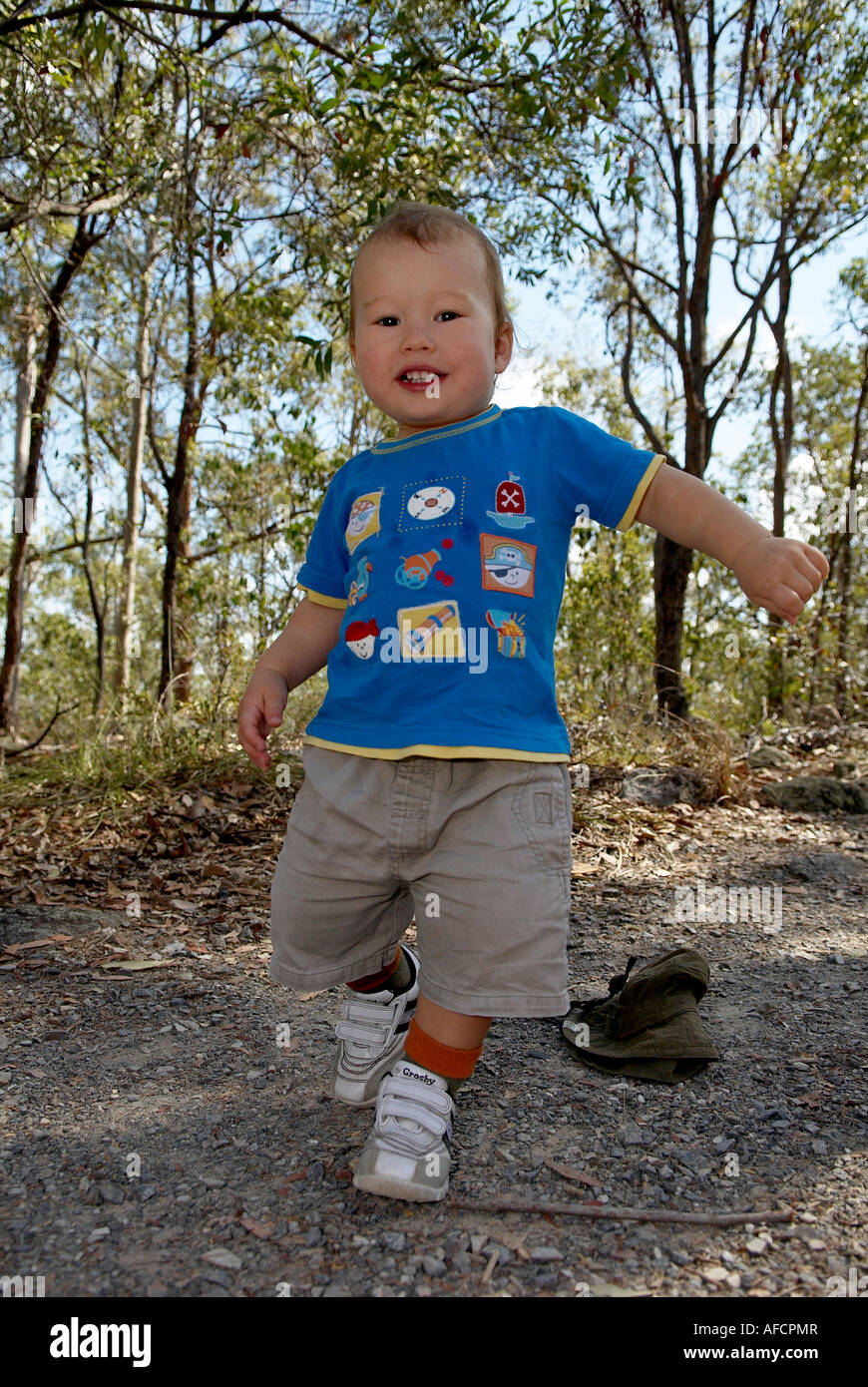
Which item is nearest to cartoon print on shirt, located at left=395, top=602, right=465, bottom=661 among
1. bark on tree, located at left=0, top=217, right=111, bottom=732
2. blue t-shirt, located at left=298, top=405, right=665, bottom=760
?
blue t-shirt, located at left=298, top=405, right=665, bottom=760

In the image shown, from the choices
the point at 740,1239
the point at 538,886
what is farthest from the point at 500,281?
the point at 740,1239

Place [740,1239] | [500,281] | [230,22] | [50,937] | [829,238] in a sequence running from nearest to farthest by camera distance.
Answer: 1. [740,1239]
2. [500,281]
3. [50,937]
4. [230,22]
5. [829,238]

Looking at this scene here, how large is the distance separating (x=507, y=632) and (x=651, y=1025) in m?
0.93

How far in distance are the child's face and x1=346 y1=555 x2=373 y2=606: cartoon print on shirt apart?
0.30 meters

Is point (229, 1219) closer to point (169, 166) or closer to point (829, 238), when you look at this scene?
point (169, 166)

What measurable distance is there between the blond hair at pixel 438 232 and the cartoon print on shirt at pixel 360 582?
49 cm

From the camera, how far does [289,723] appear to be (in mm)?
5277

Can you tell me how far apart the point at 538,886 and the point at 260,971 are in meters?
1.20

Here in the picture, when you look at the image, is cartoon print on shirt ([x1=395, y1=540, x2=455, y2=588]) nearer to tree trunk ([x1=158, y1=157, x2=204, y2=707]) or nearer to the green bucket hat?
the green bucket hat

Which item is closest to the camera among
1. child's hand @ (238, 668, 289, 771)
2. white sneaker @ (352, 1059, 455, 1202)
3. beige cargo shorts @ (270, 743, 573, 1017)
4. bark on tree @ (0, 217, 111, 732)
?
white sneaker @ (352, 1059, 455, 1202)

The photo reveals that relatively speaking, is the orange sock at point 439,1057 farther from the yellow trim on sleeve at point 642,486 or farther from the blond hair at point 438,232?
the blond hair at point 438,232

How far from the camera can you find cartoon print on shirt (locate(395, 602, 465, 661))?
1.71 metres

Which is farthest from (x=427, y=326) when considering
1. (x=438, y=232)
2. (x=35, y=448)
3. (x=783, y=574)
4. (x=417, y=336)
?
(x=35, y=448)

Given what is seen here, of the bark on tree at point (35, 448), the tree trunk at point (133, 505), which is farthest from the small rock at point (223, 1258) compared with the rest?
the tree trunk at point (133, 505)
